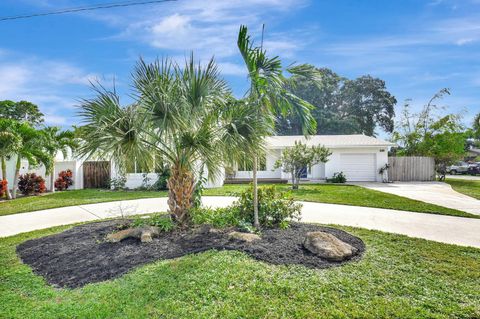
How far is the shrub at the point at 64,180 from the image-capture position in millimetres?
16609

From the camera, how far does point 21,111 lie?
1174 inches

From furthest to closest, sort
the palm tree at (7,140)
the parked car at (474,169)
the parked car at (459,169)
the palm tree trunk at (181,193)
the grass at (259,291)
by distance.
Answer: the parked car at (459,169) < the parked car at (474,169) < the palm tree at (7,140) < the palm tree trunk at (181,193) < the grass at (259,291)

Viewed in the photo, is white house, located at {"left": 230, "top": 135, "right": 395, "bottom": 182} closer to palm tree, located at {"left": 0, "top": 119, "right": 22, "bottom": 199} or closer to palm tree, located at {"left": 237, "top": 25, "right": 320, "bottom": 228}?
palm tree, located at {"left": 0, "top": 119, "right": 22, "bottom": 199}

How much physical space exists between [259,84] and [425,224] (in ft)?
17.6

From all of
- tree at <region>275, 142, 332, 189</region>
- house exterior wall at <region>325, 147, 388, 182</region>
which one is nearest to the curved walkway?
tree at <region>275, 142, 332, 189</region>

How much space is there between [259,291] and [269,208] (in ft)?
9.45

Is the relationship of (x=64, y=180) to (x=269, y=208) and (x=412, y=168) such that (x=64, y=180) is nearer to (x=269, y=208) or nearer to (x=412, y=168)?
(x=269, y=208)

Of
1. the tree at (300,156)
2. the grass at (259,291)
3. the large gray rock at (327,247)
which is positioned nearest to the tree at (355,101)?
the tree at (300,156)

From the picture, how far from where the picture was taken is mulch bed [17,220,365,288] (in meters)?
4.23

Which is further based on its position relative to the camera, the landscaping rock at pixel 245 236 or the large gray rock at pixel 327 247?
the landscaping rock at pixel 245 236

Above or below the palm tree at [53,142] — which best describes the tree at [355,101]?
above

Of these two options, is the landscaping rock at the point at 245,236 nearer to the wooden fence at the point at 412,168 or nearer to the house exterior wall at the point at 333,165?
the house exterior wall at the point at 333,165

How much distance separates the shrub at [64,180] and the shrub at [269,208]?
1467cm

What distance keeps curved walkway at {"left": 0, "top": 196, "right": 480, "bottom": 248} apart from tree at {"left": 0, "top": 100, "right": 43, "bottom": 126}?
24.6 metres
